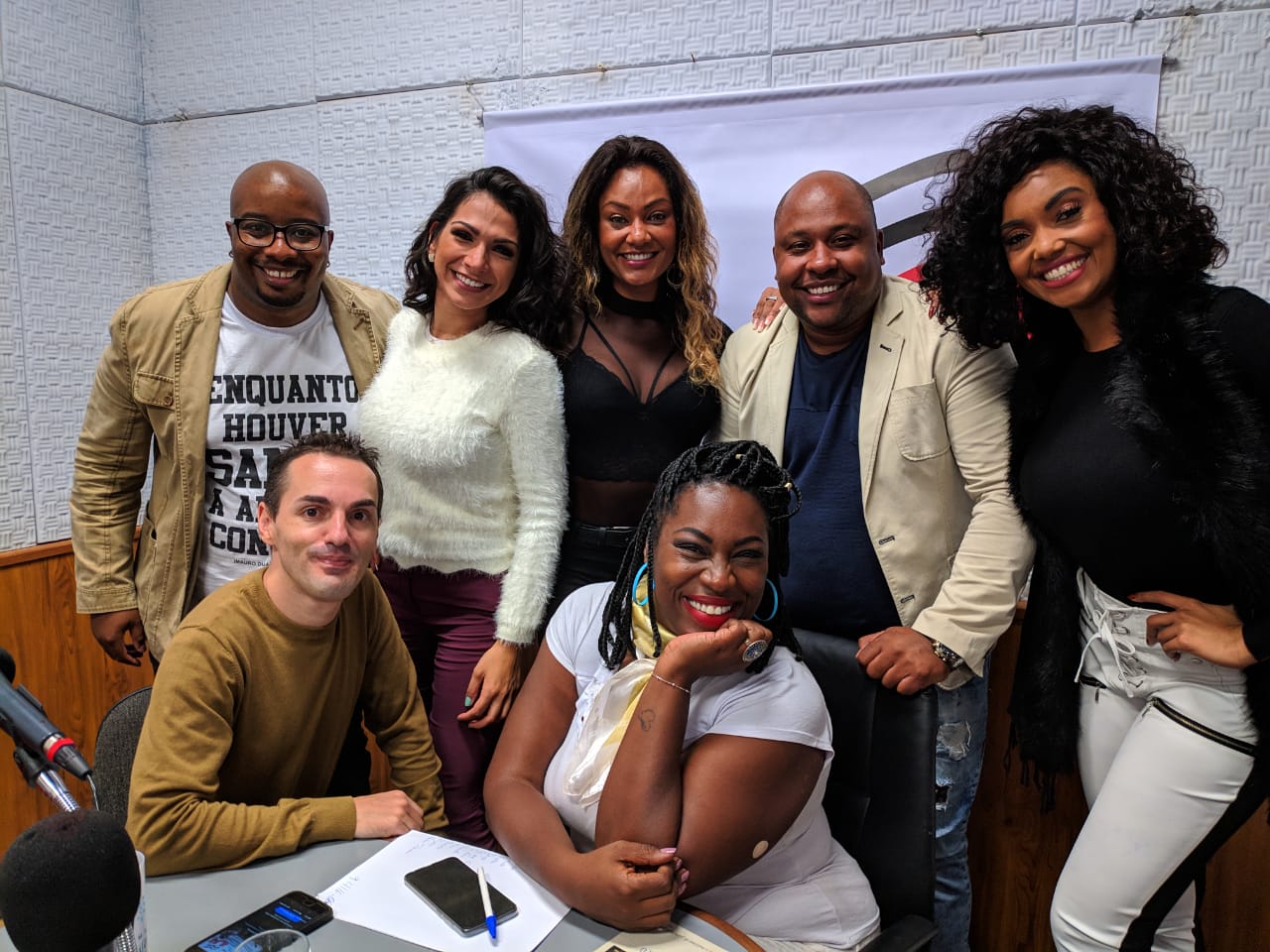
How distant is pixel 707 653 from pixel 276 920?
0.71 m

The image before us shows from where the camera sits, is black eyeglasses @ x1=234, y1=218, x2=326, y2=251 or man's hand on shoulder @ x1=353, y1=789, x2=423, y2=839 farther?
black eyeglasses @ x1=234, y1=218, x2=326, y2=251

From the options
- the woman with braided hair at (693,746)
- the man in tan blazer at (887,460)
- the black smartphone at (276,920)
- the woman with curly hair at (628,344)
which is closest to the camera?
the black smartphone at (276,920)

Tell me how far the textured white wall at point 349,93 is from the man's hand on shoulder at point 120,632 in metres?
1.11

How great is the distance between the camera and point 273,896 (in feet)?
4.17

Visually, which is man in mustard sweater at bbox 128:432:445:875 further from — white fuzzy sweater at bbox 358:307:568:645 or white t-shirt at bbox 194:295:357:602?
white t-shirt at bbox 194:295:357:602

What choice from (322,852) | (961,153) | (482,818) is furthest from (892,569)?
(322,852)

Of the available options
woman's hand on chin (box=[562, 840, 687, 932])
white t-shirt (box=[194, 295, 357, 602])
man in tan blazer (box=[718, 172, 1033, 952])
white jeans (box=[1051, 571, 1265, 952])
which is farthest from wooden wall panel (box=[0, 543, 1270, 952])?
woman's hand on chin (box=[562, 840, 687, 932])

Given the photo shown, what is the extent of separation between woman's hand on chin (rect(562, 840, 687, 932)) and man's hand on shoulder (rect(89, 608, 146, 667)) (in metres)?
1.72

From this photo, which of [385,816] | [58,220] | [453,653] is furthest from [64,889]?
[58,220]

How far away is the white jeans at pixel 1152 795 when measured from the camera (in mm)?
1551

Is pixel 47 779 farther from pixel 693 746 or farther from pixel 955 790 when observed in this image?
pixel 955 790

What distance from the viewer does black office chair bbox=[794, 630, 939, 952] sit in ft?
5.09

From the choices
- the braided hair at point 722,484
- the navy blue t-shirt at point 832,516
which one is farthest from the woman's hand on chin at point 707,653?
the navy blue t-shirt at point 832,516

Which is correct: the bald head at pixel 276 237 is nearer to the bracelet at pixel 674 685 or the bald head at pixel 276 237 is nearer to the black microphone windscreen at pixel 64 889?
the bracelet at pixel 674 685
